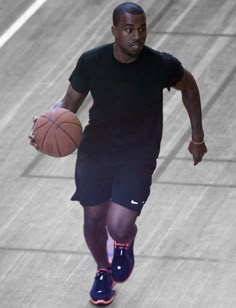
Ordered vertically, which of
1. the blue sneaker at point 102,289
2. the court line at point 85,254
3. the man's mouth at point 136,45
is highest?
the man's mouth at point 136,45

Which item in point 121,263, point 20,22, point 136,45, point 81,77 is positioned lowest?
point 20,22

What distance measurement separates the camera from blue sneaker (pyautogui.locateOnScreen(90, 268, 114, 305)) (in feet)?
35.5

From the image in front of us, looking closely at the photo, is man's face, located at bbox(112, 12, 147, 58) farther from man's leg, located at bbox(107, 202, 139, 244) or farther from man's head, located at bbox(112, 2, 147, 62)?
man's leg, located at bbox(107, 202, 139, 244)

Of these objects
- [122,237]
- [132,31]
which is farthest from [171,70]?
[122,237]

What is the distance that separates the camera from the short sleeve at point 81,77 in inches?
398

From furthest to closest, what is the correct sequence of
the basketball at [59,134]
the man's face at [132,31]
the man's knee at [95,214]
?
the man's knee at [95,214] < the basketball at [59,134] < the man's face at [132,31]

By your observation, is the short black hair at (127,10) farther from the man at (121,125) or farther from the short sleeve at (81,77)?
the short sleeve at (81,77)

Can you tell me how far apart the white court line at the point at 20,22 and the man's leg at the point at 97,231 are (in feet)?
19.3

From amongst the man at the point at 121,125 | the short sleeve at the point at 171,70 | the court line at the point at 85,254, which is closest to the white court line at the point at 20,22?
the court line at the point at 85,254

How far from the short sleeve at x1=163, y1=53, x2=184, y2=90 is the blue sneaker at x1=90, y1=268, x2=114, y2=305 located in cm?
164

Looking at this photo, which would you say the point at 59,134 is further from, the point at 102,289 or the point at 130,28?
the point at 102,289

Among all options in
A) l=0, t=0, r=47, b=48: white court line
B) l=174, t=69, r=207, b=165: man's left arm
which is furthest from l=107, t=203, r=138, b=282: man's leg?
l=0, t=0, r=47, b=48: white court line

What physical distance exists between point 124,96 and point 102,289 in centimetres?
165

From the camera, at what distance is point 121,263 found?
10.6m
